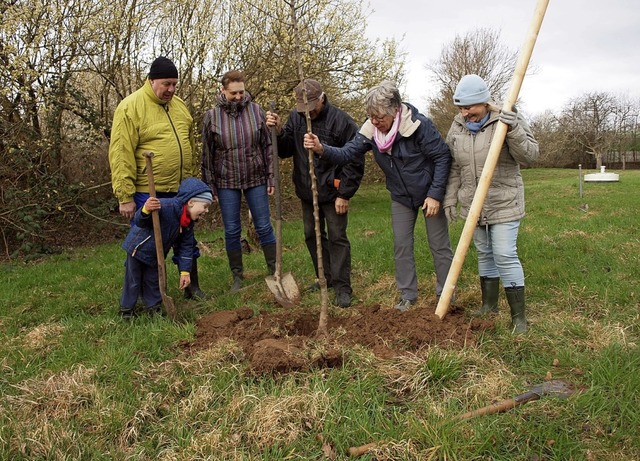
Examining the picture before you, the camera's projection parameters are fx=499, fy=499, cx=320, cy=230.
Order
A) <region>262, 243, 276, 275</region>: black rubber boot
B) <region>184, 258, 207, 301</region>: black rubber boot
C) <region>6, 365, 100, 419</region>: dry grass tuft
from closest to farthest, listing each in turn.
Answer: <region>6, 365, 100, 419</region>: dry grass tuft → <region>184, 258, 207, 301</region>: black rubber boot → <region>262, 243, 276, 275</region>: black rubber boot

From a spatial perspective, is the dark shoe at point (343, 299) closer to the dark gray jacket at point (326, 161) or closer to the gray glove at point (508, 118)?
the dark gray jacket at point (326, 161)

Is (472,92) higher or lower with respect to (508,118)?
higher

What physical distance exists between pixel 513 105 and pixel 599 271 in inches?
107

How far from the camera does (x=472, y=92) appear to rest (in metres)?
3.58

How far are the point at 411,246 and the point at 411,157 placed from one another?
0.81 m

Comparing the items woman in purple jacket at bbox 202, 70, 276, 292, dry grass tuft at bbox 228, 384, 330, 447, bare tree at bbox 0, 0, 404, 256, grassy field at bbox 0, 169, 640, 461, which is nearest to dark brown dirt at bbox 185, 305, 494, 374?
grassy field at bbox 0, 169, 640, 461

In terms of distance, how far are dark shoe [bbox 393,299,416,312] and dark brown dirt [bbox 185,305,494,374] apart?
0.18 meters

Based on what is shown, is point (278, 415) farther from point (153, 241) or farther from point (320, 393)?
point (153, 241)

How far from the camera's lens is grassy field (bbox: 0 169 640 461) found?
8.00 ft

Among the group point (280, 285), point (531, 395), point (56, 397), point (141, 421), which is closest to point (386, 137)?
point (280, 285)

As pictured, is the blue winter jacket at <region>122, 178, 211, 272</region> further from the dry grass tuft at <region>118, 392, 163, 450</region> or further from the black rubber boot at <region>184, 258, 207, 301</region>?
the dry grass tuft at <region>118, 392, 163, 450</region>

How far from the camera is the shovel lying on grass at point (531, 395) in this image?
263 cm

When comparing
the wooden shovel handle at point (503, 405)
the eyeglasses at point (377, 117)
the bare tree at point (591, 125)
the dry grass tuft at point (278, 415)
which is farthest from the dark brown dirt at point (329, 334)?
the bare tree at point (591, 125)

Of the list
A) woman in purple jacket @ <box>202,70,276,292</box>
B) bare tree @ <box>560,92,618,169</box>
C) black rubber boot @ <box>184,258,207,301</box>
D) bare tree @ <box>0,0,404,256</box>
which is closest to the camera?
woman in purple jacket @ <box>202,70,276,292</box>
